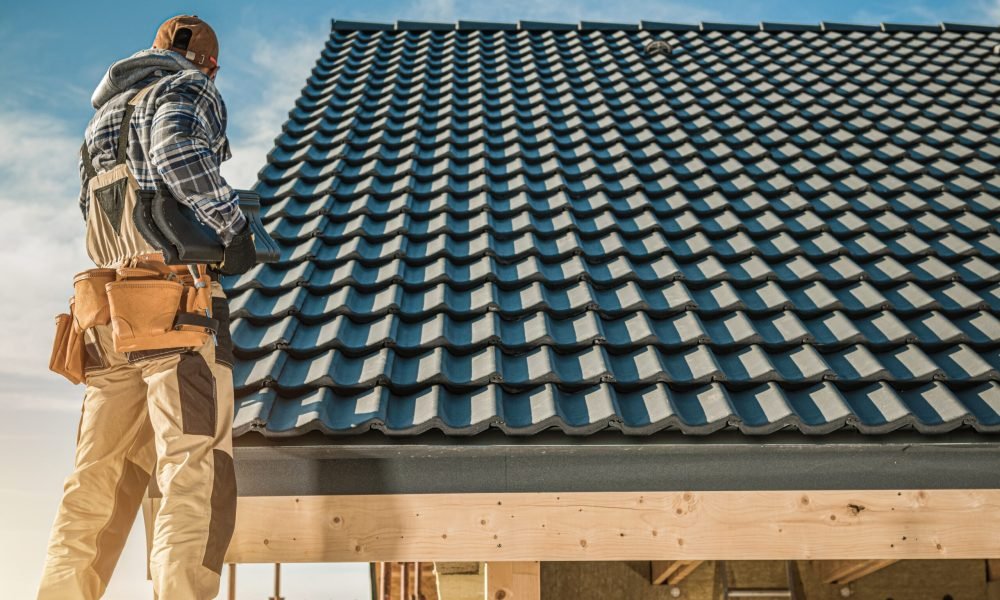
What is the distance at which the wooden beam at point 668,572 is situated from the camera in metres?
4.35

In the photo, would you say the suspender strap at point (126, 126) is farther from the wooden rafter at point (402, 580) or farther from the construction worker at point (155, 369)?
the wooden rafter at point (402, 580)

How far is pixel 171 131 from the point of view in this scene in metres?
2.65

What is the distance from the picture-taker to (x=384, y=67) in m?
7.29

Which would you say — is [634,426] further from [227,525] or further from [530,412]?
[227,525]

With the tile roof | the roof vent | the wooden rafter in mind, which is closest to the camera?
the tile roof

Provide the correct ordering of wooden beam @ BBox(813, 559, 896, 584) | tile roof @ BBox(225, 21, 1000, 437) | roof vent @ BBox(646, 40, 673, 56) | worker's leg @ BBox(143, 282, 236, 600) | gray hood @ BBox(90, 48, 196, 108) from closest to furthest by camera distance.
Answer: worker's leg @ BBox(143, 282, 236, 600) < gray hood @ BBox(90, 48, 196, 108) < tile roof @ BBox(225, 21, 1000, 437) < wooden beam @ BBox(813, 559, 896, 584) < roof vent @ BBox(646, 40, 673, 56)

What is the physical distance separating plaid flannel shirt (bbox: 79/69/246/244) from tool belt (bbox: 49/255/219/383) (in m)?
0.21

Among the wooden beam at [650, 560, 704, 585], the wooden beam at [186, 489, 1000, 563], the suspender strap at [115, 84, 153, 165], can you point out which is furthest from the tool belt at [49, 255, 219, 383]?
the wooden beam at [650, 560, 704, 585]

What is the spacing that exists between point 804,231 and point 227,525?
327 cm

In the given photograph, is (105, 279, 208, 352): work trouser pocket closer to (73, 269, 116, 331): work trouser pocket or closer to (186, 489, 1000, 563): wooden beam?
(73, 269, 116, 331): work trouser pocket

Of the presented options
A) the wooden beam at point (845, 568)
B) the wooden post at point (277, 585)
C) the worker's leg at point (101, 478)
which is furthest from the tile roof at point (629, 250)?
the wooden post at point (277, 585)

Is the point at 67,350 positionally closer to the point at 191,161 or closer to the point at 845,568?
the point at 191,161

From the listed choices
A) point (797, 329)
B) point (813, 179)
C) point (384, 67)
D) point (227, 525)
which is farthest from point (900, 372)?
point (384, 67)

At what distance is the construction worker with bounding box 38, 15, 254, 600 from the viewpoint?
2623mm
